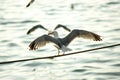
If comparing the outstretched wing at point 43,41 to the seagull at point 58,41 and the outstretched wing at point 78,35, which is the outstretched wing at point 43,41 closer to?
the seagull at point 58,41

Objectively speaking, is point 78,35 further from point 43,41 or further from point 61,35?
point 61,35

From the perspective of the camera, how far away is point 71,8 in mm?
23500

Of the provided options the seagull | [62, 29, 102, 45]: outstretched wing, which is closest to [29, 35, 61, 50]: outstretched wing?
the seagull

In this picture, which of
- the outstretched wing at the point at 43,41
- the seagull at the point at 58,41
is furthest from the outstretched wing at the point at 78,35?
the outstretched wing at the point at 43,41

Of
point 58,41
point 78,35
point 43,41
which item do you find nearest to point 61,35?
point 78,35

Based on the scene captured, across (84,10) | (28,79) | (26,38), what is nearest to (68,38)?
(28,79)

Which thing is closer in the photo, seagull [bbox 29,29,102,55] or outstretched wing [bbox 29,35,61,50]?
seagull [bbox 29,29,102,55]

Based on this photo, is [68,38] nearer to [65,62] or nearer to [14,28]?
[65,62]

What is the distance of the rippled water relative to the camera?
44.8 feet

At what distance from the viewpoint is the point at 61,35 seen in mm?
18406

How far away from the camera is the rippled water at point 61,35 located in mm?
13641

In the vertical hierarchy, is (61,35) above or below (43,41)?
above

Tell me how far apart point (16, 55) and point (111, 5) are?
9.35m

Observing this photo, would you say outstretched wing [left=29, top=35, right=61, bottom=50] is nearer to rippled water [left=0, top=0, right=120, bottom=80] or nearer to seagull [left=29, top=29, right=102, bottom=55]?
seagull [left=29, top=29, right=102, bottom=55]
